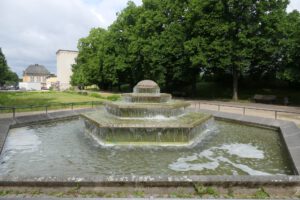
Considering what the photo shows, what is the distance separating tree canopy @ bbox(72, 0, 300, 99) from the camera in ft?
90.2

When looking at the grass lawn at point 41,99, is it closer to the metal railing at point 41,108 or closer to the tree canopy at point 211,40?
the metal railing at point 41,108

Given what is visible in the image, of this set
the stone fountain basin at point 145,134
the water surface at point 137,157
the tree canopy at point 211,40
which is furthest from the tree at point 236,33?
the stone fountain basin at point 145,134

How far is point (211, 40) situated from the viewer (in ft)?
99.0

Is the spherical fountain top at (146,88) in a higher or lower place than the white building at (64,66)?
lower

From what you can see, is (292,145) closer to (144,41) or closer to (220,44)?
(220,44)

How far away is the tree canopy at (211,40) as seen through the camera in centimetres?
2750

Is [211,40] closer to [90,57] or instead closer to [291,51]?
[291,51]

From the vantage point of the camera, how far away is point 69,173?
7.47m

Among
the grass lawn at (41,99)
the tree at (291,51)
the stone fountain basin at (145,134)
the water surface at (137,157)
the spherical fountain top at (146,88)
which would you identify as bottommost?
the water surface at (137,157)

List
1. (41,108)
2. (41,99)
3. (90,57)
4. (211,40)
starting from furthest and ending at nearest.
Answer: (90,57), (211,40), (41,99), (41,108)

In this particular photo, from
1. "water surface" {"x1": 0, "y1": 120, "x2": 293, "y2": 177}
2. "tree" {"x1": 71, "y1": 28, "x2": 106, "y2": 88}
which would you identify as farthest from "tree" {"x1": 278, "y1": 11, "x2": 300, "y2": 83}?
"tree" {"x1": 71, "y1": 28, "x2": 106, "y2": 88}

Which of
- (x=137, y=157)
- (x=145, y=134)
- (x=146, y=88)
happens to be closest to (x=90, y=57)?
(x=146, y=88)

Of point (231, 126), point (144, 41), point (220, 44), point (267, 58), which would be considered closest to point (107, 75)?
point (144, 41)

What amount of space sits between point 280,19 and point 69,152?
26.4 meters
